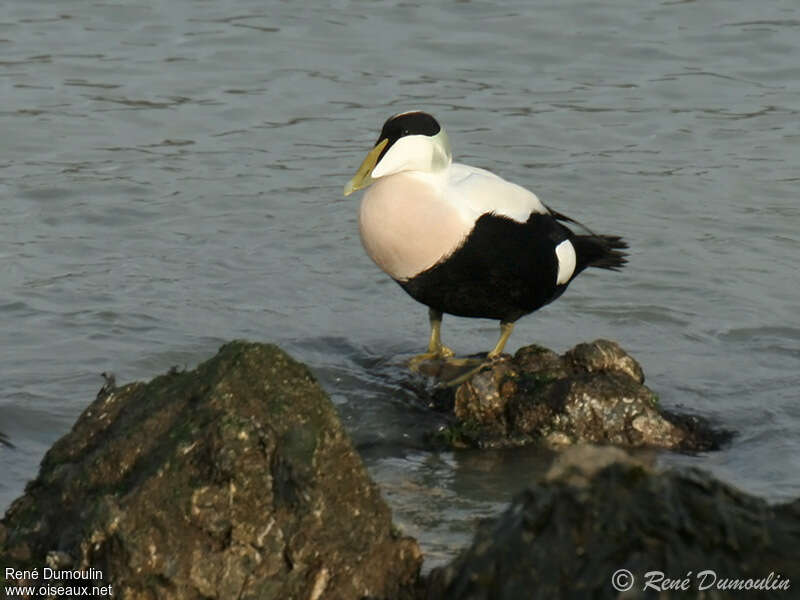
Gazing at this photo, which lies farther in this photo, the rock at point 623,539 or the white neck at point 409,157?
the white neck at point 409,157

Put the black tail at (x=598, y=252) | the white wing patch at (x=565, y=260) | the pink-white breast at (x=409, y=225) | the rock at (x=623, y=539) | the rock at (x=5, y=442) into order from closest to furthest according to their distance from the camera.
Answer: the rock at (x=623, y=539)
the rock at (x=5, y=442)
the pink-white breast at (x=409, y=225)
the white wing patch at (x=565, y=260)
the black tail at (x=598, y=252)

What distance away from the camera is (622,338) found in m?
6.68

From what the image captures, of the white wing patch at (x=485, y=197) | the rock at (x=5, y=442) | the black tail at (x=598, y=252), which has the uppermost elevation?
the white wing patch at (x=485, y=197)

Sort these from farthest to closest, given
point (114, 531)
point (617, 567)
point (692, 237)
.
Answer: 1. point (692, 237)
2. point (114, 531)
3. point (617, 567)

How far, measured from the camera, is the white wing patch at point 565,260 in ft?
19.8

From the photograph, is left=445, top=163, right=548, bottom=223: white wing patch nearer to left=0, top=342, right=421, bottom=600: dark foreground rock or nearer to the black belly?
the black belly

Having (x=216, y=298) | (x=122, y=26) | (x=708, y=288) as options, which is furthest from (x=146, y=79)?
(x=708, y=288)

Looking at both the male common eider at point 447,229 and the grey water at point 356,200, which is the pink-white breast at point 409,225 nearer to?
the male common eider at point 447,229

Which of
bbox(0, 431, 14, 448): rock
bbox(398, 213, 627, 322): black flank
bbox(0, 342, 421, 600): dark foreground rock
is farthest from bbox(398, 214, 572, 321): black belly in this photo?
bbox(0, 342, 421, 600): dark foreground rock

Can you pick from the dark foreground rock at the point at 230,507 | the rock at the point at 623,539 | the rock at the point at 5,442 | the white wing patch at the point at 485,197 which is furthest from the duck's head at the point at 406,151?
the rock at the point at 623,539

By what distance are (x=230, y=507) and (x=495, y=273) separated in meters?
2.48

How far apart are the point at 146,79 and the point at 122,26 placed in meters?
1.24

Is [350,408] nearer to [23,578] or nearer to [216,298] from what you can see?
[216,298]

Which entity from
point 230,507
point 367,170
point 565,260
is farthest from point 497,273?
point 230,507
